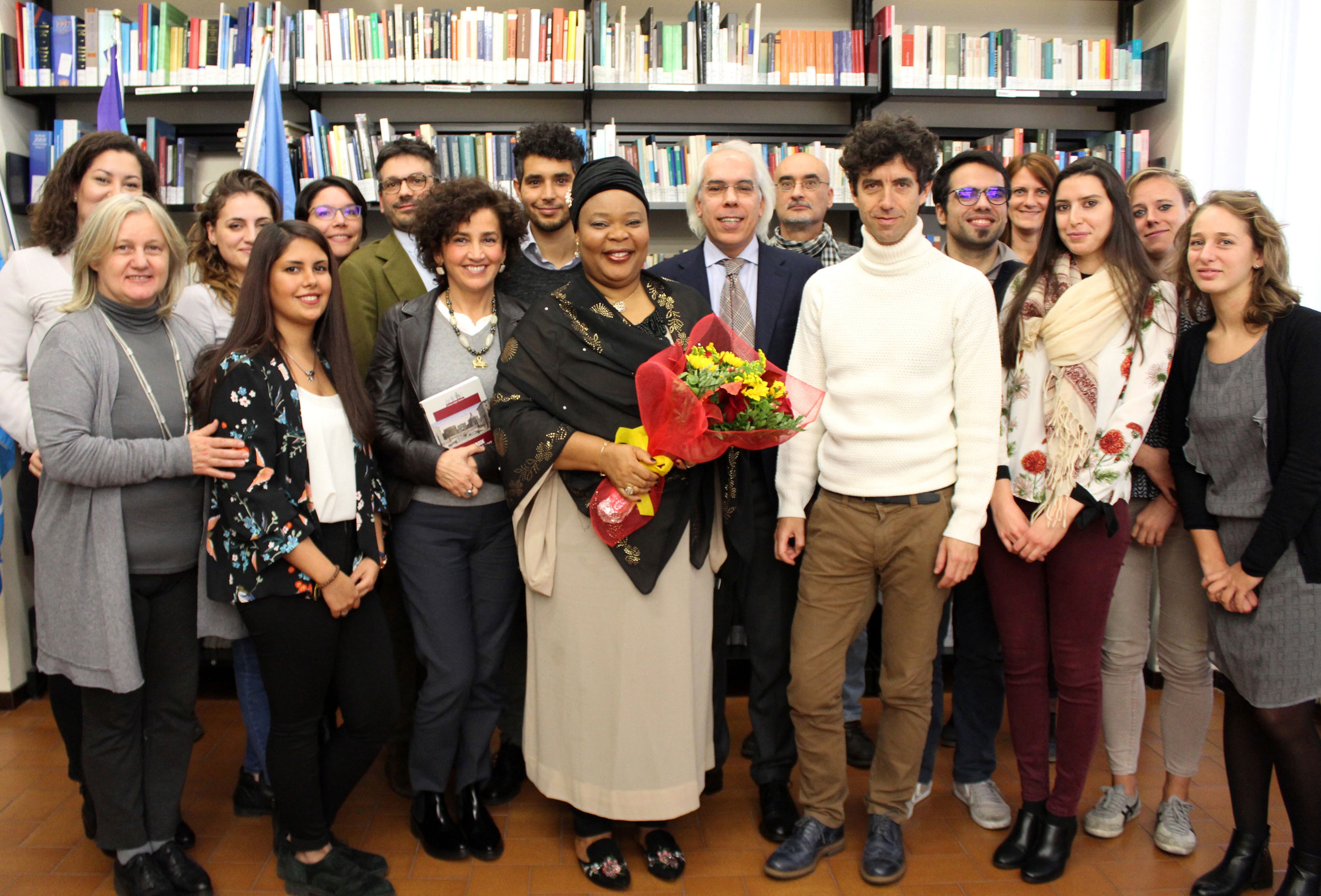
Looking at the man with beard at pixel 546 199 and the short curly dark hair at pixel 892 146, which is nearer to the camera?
A: the short curly dark hair at pixel 892 146

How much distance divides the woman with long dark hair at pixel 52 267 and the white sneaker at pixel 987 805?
7.25 ft

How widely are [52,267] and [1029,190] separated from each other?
9.53 ft

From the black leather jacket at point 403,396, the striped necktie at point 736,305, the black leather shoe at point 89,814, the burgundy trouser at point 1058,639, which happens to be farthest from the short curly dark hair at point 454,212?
the black leather shoe at point 89,814

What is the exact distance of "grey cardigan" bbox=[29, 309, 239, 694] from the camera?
1998 mm

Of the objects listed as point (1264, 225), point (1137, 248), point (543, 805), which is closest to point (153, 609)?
point (543, 805)

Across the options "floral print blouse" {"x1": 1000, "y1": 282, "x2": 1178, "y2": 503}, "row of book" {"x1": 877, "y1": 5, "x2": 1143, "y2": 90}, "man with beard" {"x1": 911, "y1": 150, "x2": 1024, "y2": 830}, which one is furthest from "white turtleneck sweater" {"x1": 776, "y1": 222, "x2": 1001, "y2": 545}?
"row of book" {"x1": 877, "y1": 5, "x2": 1143, "y2": 90}

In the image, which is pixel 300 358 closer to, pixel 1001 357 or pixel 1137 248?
pixel 1001 357

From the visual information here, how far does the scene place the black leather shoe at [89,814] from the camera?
2385 mm

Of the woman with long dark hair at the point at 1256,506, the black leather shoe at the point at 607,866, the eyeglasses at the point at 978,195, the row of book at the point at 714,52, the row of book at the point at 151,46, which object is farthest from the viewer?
the row of book at the point at 714,52

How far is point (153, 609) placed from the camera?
7.06 ft

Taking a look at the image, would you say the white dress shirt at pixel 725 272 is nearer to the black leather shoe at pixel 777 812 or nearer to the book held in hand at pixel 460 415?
the book held in hand at pixel 460 415

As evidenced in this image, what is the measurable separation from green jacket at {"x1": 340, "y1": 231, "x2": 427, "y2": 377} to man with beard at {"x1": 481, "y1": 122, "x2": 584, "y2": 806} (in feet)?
1.14

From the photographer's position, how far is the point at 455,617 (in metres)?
2.38

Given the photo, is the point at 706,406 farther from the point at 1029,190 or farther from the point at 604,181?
the point at 1029,190
